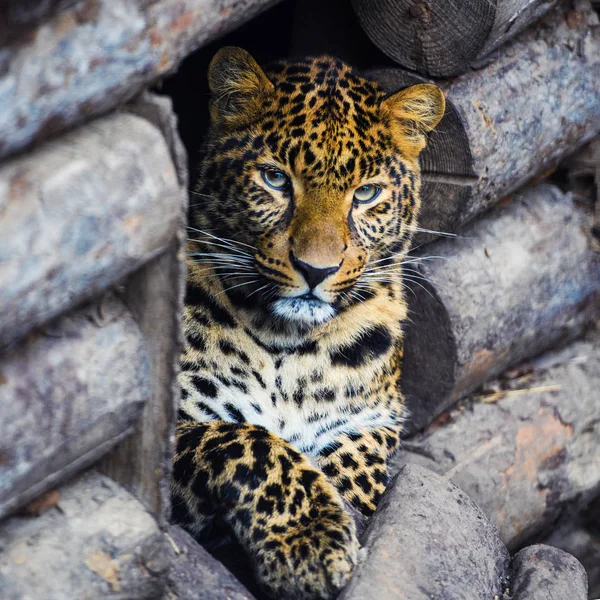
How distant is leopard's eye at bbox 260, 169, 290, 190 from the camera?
371 cm

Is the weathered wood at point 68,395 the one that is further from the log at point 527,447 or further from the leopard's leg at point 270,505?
the log at point 527,447

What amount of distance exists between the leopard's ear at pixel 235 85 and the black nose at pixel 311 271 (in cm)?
64

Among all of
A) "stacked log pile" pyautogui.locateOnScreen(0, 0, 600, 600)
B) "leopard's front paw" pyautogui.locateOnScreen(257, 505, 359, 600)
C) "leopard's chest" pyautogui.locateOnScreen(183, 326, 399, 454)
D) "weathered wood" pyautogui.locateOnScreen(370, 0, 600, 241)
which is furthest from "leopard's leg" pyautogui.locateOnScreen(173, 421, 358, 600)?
"weathered wood" pyautogui.locateOnScreen(370, 0, 600, 241)

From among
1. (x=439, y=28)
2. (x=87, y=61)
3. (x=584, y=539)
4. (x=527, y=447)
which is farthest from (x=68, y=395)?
(x=584, y=539)

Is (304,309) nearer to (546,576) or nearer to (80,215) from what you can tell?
(546,576)

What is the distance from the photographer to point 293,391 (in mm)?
3932

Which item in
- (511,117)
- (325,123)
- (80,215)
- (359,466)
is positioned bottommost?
(359,466)

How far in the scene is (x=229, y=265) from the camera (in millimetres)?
3723

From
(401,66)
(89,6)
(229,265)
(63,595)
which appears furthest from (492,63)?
(63,595)

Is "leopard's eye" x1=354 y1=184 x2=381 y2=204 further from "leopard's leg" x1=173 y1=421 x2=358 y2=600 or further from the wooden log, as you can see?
"leopard's leg" x1=173 y1=421 x2=358 y2=600

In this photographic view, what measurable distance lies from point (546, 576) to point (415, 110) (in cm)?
171

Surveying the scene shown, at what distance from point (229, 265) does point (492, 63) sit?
1.38m

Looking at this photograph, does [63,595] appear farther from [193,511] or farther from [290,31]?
[290,31]

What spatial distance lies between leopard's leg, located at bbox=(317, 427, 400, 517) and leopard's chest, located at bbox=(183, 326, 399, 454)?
0.04 meters
